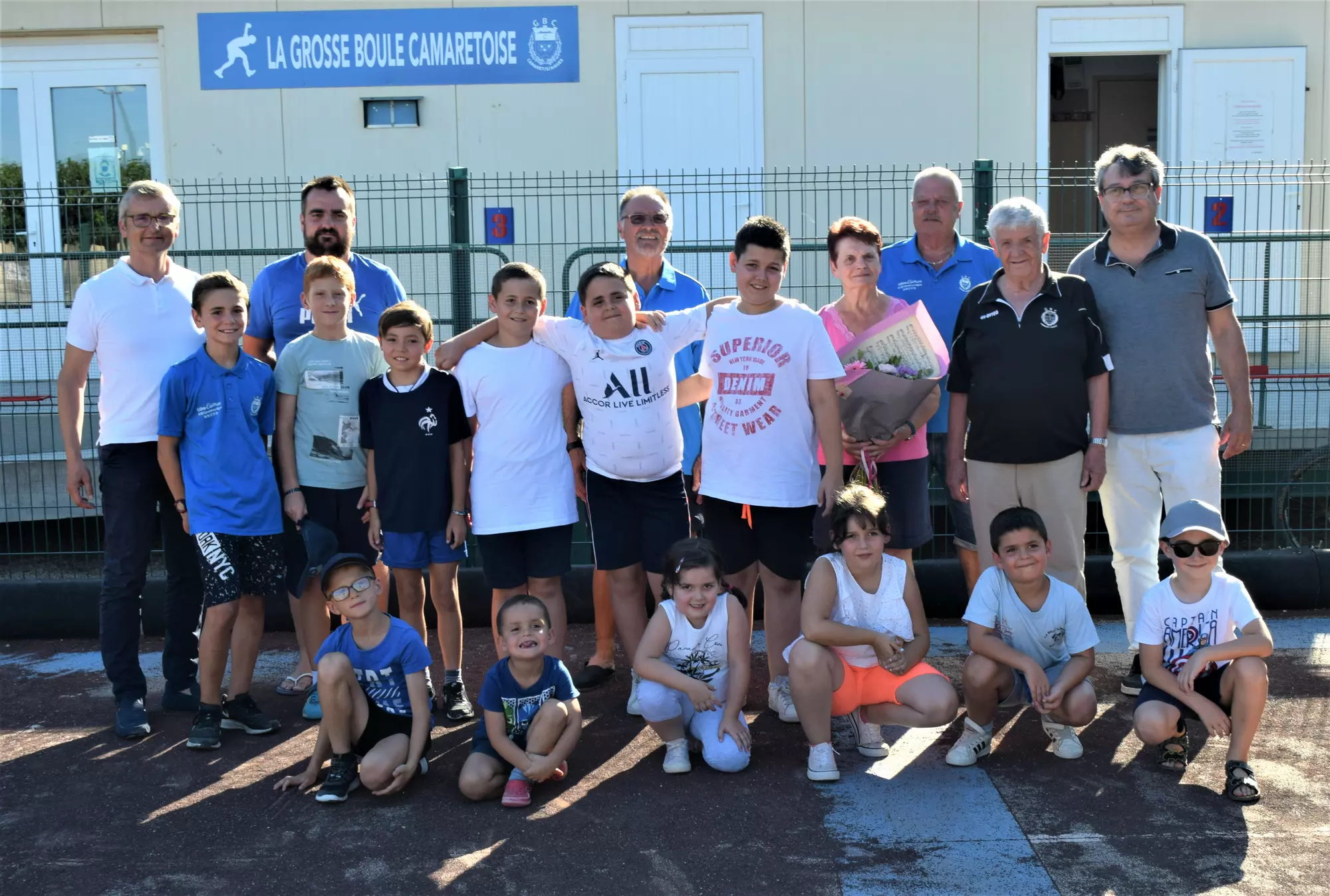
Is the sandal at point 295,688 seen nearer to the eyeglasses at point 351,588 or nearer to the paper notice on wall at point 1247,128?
the eyeglasses at point 351,588

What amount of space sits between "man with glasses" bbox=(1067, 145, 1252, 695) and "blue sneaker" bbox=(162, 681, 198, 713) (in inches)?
147

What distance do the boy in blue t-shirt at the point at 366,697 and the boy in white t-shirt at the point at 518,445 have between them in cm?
52

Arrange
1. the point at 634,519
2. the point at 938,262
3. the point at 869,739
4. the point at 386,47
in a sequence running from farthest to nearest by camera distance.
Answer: the point at 386,47
the point at 938,262
the point at 634,519
the point at 869,739

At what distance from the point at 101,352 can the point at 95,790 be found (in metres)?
1.61

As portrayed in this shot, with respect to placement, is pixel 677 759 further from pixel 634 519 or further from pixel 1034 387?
pixel 1034 387

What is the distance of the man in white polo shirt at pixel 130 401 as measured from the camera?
4.61 metres

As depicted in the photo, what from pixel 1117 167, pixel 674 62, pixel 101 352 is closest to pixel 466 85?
pixel 674 62

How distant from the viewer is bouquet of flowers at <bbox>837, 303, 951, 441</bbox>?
4.60 meters

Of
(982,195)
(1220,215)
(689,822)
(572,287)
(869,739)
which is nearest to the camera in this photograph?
(689,822)

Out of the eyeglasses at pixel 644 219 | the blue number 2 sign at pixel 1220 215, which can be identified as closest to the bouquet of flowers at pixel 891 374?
the eyeglasses at pixel 644 219

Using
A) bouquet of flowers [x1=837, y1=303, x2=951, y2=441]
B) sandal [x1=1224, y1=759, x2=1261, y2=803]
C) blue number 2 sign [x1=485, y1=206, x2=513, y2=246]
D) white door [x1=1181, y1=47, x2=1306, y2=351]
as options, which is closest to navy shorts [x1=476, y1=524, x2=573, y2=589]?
bouquet of flowers [x1=837, y1=303, x2=951, y2=441]

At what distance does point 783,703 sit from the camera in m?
4.62

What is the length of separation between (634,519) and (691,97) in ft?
18.4

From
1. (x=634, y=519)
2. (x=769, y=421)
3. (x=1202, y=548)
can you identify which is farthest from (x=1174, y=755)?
(x=634, y=519)
